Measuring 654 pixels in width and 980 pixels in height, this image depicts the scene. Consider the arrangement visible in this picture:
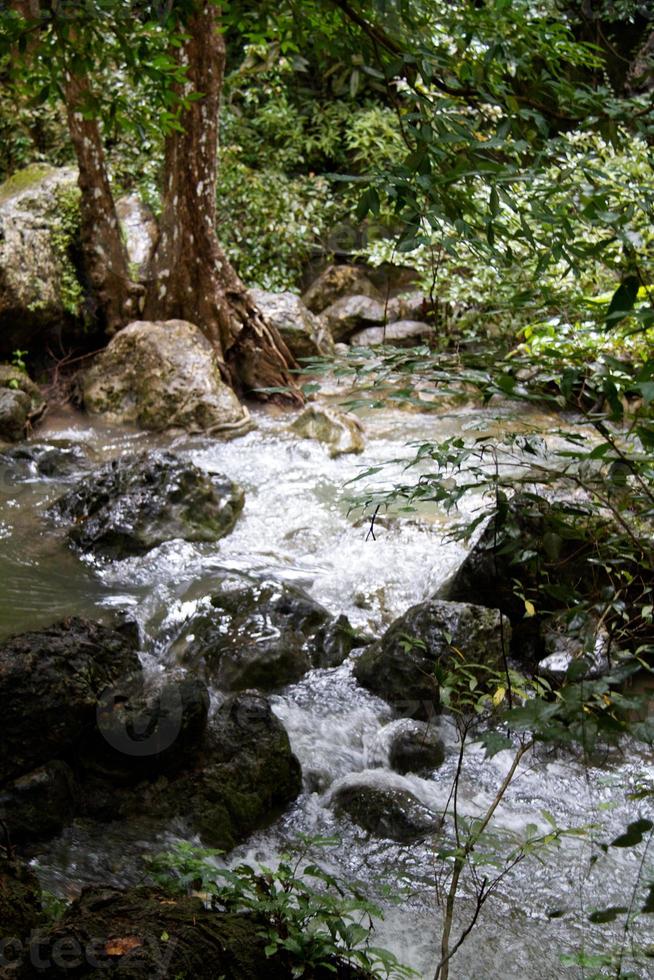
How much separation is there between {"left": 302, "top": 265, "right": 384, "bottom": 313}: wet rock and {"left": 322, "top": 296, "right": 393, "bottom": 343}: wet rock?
1.08 ft

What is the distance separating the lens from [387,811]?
3.36 metres

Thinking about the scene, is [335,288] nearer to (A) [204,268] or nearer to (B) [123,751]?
(A) [204,268]

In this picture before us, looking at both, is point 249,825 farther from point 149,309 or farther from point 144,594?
point 149,309

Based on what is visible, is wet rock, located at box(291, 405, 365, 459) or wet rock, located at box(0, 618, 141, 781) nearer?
wet rock, located at box(0, 618, 141, 781)

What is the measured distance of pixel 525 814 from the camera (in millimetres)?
3490

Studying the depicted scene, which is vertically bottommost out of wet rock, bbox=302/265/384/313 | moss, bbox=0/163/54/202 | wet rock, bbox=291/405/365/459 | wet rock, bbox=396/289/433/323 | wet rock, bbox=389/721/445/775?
wet rock, bbox=389/721/445/775

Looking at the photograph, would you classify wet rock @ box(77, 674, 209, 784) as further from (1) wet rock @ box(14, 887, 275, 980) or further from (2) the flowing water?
(1) wet rock @ box(14, 887, 275, 980)

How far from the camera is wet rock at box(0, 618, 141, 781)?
3176mm

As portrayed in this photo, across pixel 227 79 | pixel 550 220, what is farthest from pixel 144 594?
pixel 227 79

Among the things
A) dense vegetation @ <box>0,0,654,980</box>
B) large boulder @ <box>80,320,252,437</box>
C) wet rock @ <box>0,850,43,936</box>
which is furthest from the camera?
large boulder @ <box>80,320,252,437</box>

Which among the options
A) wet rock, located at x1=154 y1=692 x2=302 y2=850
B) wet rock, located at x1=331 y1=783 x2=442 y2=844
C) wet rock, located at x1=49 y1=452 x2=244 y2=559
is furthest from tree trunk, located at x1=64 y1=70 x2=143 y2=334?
wet rock, located at x1=331 y1=783 x2=442 y2=844

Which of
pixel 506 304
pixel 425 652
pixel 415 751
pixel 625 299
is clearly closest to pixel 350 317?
pixel 425 652

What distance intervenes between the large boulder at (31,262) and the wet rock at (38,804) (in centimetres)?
719

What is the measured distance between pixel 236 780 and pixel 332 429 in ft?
17.7
